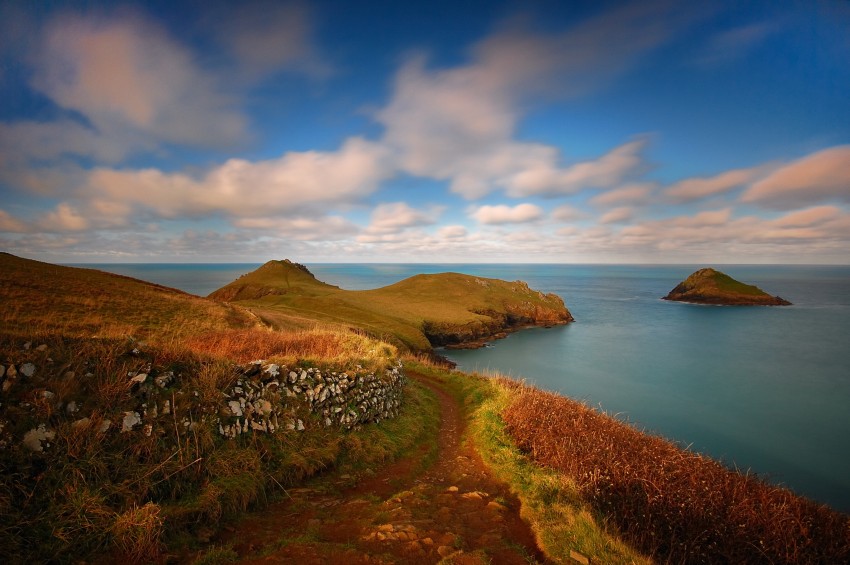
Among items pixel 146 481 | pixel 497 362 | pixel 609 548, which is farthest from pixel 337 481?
pixel 497 362

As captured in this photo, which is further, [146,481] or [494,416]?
[494,416]

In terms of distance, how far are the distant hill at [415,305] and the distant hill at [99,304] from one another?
37.1ft

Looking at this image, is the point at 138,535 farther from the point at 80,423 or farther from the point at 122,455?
the point at 80,423

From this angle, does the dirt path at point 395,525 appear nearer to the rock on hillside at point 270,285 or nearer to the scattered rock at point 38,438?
the scattered rock at point 38,438

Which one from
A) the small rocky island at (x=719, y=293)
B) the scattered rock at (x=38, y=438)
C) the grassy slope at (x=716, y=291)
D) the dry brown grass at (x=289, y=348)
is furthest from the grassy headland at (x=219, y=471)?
the grassy slope at (x=716, y=291)

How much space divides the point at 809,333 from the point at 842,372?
34.4 m

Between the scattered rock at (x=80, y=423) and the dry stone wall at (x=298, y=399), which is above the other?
the scattered rock at (x=80, y=423)

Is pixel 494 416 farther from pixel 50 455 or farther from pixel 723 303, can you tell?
pixel 723 303

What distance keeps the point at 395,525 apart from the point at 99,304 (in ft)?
82.6

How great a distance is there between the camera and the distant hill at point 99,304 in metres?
18.8

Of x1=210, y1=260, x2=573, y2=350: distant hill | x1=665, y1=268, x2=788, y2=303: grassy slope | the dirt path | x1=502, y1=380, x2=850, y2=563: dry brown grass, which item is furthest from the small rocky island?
the dirt path

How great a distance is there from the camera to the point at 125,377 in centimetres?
820

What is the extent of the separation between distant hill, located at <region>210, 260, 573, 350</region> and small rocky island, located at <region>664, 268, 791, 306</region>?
6721 cm

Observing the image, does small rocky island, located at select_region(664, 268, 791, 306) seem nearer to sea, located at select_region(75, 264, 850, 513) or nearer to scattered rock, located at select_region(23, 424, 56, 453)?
sea, located at select_region(75, 264, 850, 513)
